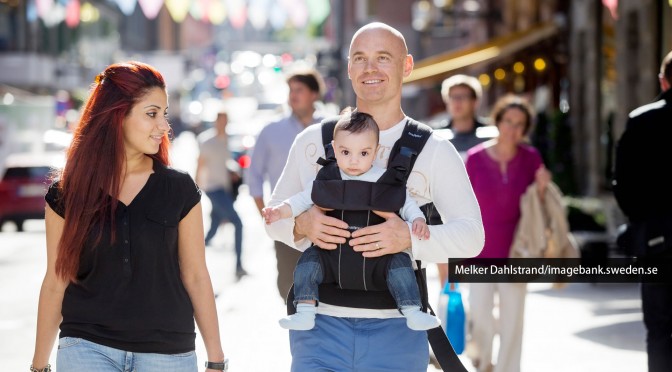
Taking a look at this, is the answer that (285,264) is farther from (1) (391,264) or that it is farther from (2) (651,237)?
(1) (391,264)

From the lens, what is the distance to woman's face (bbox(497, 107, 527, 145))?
8.28m

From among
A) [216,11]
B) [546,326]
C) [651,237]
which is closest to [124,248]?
[651,237]

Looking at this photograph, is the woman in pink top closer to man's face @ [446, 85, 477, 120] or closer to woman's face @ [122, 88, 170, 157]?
man's face @ [446, 85, 477, 120]

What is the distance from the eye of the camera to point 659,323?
251 inches

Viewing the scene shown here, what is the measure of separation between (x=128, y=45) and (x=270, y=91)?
121 ft

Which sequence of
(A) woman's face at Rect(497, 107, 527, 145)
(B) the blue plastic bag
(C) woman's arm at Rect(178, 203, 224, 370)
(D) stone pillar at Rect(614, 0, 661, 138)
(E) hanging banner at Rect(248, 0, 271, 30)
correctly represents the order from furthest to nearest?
(E) hanging banner at Rect(248, 0, 271, 30), (D) stone pillar at Rect(614, 0, 661, 138), (A) woman's face at Rect(497, 107, 527, 145), (B) the blue plastic bag, (C) woman's arm at Rect(178, 203, 224, 370)

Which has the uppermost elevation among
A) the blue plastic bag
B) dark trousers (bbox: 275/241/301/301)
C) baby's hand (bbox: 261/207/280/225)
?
baby's hand (bbox: 261/207/280/225)

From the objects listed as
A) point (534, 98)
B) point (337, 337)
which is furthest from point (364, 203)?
point (534, 98)

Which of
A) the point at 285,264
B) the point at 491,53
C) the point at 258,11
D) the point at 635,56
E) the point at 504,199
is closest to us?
the point at 285,264

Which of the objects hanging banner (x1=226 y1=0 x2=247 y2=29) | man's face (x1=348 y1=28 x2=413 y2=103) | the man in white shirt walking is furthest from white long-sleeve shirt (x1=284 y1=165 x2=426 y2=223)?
hanging banner (x1=226 y1=0 x2=247 y2=29)

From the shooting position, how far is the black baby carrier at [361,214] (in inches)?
170

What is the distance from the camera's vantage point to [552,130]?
20.2 m

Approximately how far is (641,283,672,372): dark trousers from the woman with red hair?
268 cm

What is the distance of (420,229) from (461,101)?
495 centimetres
